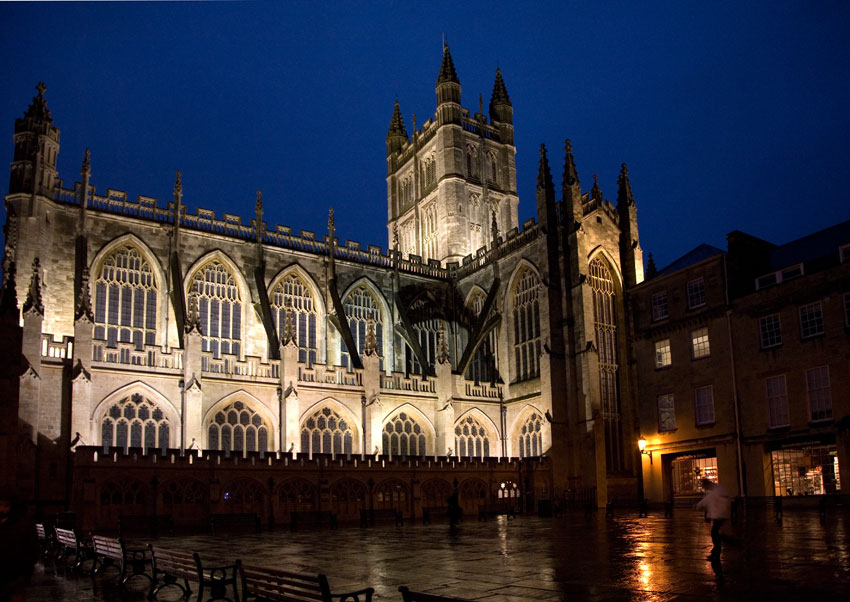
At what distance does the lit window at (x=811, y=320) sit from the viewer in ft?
93.8

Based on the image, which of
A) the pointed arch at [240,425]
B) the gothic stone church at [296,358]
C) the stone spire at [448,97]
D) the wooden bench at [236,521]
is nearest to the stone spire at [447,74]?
the stone spire at [448,97]

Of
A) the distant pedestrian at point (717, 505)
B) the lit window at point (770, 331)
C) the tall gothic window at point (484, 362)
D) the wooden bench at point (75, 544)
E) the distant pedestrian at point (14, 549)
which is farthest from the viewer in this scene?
the tall gothic window at point (484, 362)

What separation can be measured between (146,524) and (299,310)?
17.5 meters

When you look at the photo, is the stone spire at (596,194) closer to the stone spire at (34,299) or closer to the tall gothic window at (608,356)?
the tall gothic window at (608,356)

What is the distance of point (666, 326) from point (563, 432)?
279 inches

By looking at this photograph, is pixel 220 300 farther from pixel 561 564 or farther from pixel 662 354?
pixel 561 564

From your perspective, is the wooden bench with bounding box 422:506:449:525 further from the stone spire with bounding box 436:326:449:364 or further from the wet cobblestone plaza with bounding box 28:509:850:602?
the stone spire with bounding box 436:326:449:364

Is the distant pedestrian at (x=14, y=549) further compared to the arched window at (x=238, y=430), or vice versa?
the arched window at (x=238, y=430)

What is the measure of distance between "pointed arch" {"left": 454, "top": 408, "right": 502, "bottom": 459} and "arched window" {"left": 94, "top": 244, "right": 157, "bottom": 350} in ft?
52.5

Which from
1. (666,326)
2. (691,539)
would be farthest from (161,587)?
(666,326)

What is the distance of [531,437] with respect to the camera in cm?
4081

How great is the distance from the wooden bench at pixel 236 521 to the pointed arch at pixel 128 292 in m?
11.9

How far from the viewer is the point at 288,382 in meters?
35.7

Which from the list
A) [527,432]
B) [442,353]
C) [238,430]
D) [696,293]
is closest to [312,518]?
[238,430]
